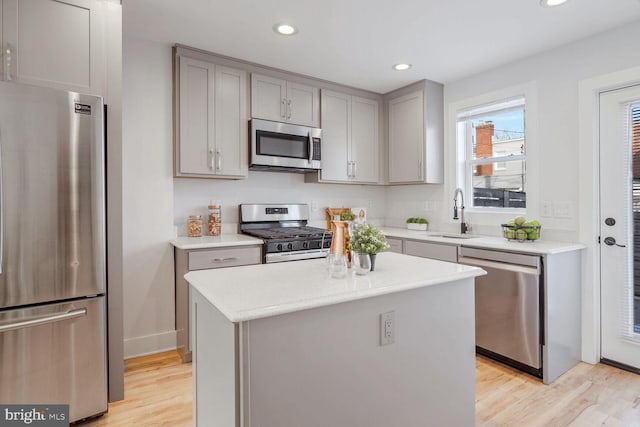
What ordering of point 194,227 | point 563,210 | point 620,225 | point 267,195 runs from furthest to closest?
1. point 267,195
2. point 194,227
3. point 563,210
4. point 620,225

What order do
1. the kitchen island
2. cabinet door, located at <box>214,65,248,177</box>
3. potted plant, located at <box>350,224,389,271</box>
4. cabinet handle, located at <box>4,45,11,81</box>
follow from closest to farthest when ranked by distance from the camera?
the kitchen island → potted plant, located at <box>350,224,389,271</box> → cabinet handle, located at <box>4,45,11,81</box> → cabinet door, located at <box>214,65,248,177</box>

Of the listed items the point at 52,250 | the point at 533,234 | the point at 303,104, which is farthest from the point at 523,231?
the point at 52,250

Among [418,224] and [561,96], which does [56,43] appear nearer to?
[418,224]

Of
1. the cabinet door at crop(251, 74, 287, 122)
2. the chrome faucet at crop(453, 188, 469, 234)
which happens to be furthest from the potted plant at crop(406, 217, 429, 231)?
the cabinet door at crop(251, 74, 287, 122)

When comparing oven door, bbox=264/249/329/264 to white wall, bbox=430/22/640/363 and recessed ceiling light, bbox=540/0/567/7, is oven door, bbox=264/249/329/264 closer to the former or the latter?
white wall, bbox=430/22/640/363

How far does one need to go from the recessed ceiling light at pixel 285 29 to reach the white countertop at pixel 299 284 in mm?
1773

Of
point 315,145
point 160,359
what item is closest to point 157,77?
point 315,145

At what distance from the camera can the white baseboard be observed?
2.78 m

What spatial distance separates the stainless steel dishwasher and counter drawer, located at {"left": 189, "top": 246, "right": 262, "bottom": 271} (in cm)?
174

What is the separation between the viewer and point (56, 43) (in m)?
1.96

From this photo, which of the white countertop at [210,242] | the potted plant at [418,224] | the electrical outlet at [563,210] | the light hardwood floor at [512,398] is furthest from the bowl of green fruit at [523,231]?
the white countertop at [210,242]

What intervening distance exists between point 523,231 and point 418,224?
4.16 ft

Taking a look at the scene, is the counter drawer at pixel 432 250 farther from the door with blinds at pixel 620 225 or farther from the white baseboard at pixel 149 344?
the white baseboard at pixel 149 344

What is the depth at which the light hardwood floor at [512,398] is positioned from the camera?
6.48 feet
